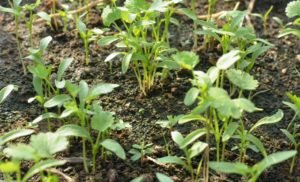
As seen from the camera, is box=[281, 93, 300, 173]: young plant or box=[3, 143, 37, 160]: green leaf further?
box=[281, 93, 300, 173]: young plant

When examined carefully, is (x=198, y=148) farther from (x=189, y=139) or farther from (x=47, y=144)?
(x=47, y=144)

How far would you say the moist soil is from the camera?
1695mm

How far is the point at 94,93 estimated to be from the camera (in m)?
1.62

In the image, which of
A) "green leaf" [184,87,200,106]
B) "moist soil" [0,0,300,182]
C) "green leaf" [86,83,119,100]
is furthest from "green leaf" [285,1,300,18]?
"green leaf" [86,83,119,100]

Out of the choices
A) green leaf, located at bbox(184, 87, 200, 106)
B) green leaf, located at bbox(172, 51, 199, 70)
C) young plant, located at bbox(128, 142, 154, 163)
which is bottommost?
young plant, located at bbox(128, 142, 154, 163)

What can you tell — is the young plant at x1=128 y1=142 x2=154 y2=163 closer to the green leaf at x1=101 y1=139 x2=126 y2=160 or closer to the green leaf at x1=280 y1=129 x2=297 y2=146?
the green leaf at x1=101 y1=139 x2=126 y2=160

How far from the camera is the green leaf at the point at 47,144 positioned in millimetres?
1329

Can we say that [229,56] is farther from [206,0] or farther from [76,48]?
[206,0]

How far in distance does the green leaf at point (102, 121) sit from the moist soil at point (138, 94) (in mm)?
182

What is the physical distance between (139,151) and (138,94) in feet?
1.03

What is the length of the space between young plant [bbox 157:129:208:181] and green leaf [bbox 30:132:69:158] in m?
0.35

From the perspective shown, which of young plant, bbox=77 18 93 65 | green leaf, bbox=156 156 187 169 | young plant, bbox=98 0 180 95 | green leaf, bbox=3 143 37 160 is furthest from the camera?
young plant, bbox=77 18 93 65

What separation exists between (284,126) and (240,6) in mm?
797

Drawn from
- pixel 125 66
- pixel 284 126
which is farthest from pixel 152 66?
pixel 284 126
